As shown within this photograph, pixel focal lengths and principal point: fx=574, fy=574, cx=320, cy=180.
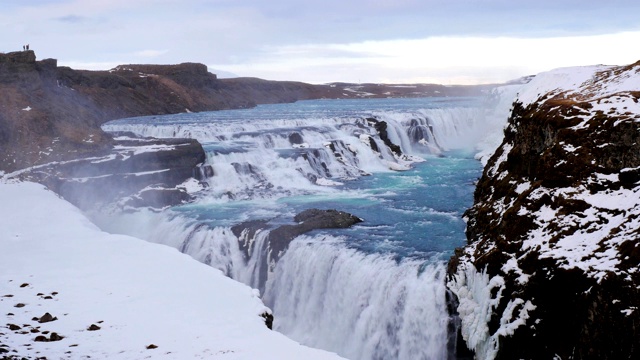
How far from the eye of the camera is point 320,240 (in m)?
19.9

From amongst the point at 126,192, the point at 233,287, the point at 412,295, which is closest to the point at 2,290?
the point at 233,287

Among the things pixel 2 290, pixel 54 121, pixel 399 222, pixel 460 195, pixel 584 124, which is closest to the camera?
pixel 2 290

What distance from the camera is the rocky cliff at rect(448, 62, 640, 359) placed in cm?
979

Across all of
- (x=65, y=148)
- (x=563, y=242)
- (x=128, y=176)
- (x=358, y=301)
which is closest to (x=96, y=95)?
(x=65, y=148)

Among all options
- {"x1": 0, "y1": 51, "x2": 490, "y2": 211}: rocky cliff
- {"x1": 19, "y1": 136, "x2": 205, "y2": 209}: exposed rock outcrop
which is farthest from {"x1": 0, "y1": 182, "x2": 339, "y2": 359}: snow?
{"x1": 0, "y1": 51, "x2": 490, "y2": 211}: rocky cliff

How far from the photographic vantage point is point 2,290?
1215 centimetres

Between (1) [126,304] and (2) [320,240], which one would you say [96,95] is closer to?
(2) [320,240]

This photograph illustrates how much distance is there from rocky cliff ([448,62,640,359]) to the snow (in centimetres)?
418

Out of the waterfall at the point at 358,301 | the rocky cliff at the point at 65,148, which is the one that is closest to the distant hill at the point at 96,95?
the rocky cliff at the point at 65,148

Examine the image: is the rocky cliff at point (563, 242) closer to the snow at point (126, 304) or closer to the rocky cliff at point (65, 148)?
the snow at point (126, 304)

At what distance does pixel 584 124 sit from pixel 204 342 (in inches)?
409

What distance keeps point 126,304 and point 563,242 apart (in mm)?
8740

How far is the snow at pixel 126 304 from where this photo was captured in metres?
9.24

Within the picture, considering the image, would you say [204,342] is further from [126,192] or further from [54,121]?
[54,121]
